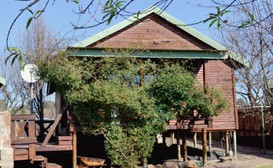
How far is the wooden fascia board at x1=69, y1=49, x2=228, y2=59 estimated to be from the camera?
13141 millimetres

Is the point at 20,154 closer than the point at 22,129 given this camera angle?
Yes

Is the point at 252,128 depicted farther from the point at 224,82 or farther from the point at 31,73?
the point at 31,73

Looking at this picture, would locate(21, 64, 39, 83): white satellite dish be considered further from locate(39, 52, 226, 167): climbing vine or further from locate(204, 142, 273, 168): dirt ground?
locate(204, 142, 273, 168): dirt ground

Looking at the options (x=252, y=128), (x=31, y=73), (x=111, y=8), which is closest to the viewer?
(x=111, y=8)

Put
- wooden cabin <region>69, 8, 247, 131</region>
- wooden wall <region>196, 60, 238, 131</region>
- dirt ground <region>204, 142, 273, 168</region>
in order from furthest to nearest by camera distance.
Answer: wooden wall <region>196, 60, 238, 131</region> < dirt ground <region>204, 142, 273, 168</region> < wooden cabin <region>69, 8, 247, 131</region>

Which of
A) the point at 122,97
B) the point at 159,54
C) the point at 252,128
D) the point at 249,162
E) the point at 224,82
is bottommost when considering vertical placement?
the point at 249,162

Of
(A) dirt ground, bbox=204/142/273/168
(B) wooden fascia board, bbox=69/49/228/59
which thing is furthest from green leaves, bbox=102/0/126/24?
(A) dirt ground, bbox=204/142/273/168

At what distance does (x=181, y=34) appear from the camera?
49.1 feet

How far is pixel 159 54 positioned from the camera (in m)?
13.9

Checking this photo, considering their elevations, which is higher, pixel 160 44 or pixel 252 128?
pixel 160 44

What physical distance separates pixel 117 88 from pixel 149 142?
2080mm

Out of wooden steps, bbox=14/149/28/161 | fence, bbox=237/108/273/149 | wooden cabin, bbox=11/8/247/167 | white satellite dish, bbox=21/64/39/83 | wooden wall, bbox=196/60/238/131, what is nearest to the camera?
wooden steps, bbox=14/149/28/161

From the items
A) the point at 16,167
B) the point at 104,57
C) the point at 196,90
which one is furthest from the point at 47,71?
the point at 196,90

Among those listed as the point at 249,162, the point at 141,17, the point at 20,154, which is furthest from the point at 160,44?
the point at 20,154
